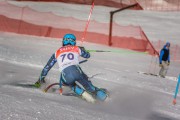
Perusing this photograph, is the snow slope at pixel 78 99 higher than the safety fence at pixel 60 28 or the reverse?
the reverse

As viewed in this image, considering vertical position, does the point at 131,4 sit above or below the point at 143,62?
above

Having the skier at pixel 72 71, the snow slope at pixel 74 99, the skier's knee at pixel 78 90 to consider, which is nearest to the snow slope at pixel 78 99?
the snow slope at pixel 74 99

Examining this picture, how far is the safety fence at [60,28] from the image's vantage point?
2687 cm

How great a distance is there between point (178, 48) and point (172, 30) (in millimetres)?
11608

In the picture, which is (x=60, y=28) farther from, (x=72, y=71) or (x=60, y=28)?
(x=72, y=71)

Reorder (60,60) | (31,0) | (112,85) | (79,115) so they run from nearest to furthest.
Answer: (79,115) < (60,60) < (112,85) < (31,0)

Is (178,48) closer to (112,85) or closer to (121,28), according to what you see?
(121,28)

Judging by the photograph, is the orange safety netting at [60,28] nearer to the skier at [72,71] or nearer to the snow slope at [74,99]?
the snow slope at [74,99]

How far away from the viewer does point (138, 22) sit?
3997 cm

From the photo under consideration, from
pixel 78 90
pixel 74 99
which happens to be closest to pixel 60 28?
pixel 78 90

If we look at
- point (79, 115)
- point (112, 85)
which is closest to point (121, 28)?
point (112, 85)

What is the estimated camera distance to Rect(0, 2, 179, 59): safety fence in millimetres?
26867

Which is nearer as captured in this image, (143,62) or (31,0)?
(143,62)

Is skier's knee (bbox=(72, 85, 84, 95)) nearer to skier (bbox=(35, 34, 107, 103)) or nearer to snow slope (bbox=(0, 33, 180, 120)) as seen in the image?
skier (bbox=(35, 34, 107, 103))
